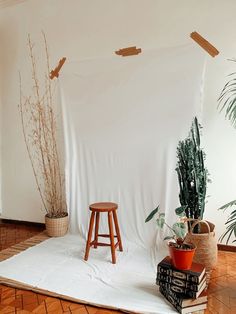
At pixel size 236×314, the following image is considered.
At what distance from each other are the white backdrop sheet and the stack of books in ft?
3.03

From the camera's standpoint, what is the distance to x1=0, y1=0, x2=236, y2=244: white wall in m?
2.78

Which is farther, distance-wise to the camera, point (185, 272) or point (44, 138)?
point (44, 138)

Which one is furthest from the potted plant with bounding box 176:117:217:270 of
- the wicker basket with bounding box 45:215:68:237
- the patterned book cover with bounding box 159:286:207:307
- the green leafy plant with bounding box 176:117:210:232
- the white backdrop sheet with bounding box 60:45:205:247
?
the wicker basket with bounding box 45:215:68:237

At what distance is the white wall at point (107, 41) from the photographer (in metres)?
2.78

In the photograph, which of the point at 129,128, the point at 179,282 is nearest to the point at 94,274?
the point at 179,282

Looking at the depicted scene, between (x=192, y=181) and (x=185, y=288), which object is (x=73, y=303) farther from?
(x=192, y=181)

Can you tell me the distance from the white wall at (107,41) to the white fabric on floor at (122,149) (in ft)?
0.59

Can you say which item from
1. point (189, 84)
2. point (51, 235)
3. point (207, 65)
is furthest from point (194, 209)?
point (51, 235)

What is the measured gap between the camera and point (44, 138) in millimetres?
3580

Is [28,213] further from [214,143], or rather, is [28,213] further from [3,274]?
[214,143]

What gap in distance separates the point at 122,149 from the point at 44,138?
1094 mm

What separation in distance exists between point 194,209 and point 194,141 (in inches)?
24.2

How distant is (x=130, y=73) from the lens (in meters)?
3.01

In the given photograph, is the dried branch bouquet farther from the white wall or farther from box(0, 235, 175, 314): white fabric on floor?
box(0, 235, 175, 314): white fabric on floor
